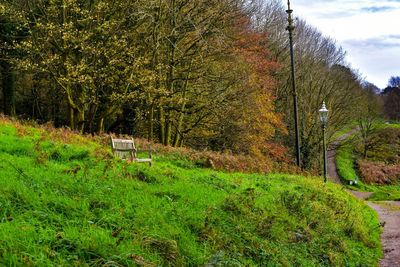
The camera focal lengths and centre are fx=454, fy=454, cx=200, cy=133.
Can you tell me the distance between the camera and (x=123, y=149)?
12.6 metres

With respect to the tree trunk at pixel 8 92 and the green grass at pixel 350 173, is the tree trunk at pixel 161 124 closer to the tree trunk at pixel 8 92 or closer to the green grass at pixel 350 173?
the tree trunk at pixel 8 92

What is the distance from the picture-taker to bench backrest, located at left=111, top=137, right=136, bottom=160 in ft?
41.1

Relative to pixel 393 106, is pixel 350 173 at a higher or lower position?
lower

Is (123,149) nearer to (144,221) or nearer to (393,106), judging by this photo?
(144,221)

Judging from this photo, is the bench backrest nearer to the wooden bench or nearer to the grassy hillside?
the wooden bench

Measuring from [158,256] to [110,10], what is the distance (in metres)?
18.1

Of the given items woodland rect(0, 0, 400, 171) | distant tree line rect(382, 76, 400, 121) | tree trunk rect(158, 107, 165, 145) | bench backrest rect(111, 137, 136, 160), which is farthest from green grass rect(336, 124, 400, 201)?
distant tree line rect(382, 76, 400, 121)

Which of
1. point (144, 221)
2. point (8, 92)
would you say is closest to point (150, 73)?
point (8, 92)

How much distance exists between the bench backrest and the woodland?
6638 millimetres

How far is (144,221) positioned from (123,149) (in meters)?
6.67

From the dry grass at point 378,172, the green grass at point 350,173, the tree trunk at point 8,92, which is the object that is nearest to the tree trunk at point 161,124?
the tree trunk at point 8,92

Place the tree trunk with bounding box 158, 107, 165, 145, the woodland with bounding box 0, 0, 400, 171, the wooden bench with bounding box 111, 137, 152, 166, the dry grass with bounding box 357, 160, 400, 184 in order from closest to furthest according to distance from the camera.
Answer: the wooden bench with bounding box 111, 137, 152, 166 < the woodland with bounding box 0, 0, 400, 171 < the tree trunk with bounding box 158, 107, 165, 145 < the dry grass with bounding box 357, 160, 400, 184

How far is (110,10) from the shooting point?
21.4 metres

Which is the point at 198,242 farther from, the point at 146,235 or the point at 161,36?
the point at 161,36
